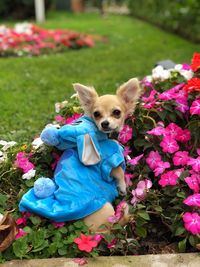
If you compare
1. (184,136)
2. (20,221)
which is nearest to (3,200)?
(20,221)

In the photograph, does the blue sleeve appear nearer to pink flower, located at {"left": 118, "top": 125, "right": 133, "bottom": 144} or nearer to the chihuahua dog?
the chihuahua dog

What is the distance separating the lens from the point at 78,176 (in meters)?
3.12

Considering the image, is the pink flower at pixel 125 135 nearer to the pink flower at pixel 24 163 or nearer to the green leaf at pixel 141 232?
the pink flower at pixel 24 163

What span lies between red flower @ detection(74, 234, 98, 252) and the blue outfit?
22 cm

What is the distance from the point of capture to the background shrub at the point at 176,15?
37.8 feet

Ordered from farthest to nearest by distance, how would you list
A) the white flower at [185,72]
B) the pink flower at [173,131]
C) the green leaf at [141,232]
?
the white flower at [185,72]
the pink flower at [173,131]
the green leaf at [141,232]

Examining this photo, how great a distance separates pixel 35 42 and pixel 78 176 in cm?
756

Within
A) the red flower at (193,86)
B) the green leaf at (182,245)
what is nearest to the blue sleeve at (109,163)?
the green leaf at (182,245)

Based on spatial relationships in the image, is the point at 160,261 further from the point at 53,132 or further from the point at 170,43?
the point at 170,43

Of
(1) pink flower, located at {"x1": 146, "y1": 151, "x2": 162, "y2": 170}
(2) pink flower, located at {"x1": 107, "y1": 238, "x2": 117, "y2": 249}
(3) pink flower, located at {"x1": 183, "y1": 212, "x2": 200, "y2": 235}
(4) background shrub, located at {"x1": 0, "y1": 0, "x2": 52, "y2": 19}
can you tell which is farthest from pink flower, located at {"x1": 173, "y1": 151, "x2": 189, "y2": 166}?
(4) background shrub, located at {"x1": 0, "y1": 0, "x2": 52, "y2": 19}

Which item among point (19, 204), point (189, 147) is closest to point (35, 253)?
point (19, 204)

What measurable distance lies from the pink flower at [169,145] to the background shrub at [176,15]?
23.3 feet

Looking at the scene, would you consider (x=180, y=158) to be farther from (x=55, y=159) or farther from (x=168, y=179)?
(x=55, y=159)

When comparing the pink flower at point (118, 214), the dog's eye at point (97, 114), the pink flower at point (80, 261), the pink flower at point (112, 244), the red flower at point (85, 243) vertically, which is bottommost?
the pink flower at point (112, 244)
